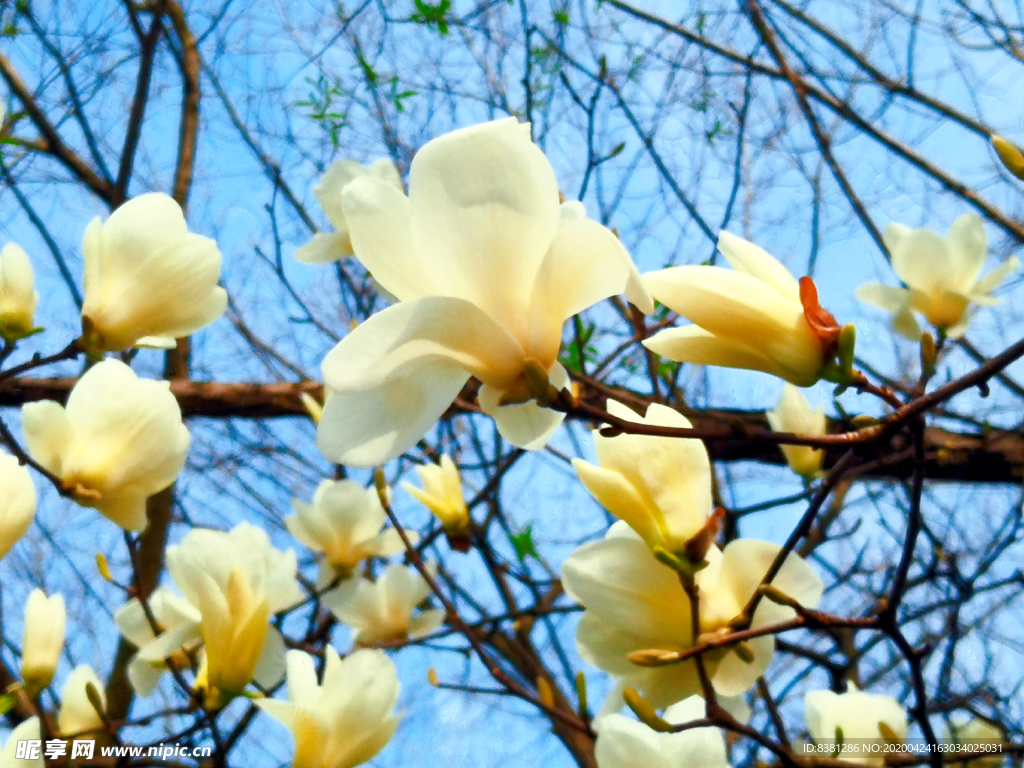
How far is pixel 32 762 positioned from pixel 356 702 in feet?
1.03

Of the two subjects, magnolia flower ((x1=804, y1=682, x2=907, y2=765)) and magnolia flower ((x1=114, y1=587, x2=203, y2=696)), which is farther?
magnolia flower ((x1=114, y1=587, x2=203, y2=696))

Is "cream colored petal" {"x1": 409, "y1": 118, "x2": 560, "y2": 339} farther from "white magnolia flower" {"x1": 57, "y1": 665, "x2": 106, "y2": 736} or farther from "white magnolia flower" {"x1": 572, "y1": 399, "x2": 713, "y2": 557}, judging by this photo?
"white magnolia flower" {"x1": 57, "y1": 665, "x2": 106, "y2": 736}

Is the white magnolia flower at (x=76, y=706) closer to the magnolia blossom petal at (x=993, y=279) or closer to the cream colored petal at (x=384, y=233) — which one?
the cream colored petal at (x=384, y=233)

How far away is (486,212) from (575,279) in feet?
0.26

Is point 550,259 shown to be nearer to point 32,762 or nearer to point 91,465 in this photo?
point 91,465

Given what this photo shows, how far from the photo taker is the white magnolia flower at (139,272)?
2.92ft

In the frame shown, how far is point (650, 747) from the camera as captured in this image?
0.75m

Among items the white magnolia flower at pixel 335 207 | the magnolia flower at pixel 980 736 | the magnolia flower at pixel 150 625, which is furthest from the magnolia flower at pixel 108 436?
the magnolia flower at pixel 980 736

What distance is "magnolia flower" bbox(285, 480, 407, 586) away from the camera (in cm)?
168

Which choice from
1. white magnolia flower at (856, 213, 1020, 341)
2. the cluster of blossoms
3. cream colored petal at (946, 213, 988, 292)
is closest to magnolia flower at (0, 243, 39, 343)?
the cluster of blossoms

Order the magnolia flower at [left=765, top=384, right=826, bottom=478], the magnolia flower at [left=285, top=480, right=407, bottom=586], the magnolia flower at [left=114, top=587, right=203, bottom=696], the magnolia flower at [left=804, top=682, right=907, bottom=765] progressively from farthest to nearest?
the magnolia flower at [left=285, top=480, right=407, bottom=586]
the magnolia flower at [left=765, top=384, right=826, bottom=478]
the magnolia flower at [left=114, top=587, right=203, bottom=696]
the magnolia flower at [left=804, top=682, right=907, bottom=765]

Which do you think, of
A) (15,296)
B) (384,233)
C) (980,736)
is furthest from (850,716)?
(15,296)

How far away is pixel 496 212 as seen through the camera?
1.78 feet

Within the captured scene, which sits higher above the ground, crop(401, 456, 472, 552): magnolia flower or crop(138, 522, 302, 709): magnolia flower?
crop(401, 456, 472, 552): magnolia flower
